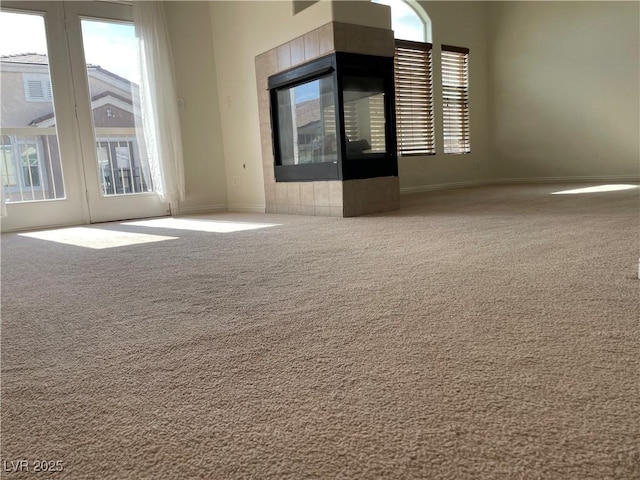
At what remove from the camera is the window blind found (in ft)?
18.3

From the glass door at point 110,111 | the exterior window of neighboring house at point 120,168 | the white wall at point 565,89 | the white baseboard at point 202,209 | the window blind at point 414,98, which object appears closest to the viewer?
the glass door at point 110,111

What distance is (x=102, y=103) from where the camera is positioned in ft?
14.7

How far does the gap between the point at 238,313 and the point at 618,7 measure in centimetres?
628

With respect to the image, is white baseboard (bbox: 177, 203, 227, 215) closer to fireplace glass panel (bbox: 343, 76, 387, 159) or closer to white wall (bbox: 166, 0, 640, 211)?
white wall (bbox: 166, 0, 640, 211)

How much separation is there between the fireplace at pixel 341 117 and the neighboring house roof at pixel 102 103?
171 centimetres

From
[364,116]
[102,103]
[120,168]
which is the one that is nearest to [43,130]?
[102,103]

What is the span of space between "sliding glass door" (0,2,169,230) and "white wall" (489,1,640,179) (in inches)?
190

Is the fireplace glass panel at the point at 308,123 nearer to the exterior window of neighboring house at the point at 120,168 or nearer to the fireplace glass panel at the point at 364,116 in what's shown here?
the fireplace glass panel at the point at 364,116

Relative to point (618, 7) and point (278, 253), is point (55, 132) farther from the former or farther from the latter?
point (618, 7)

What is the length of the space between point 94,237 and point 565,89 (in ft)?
19.0

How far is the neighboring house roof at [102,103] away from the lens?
4160 mm

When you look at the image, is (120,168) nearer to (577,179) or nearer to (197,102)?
(197,102)

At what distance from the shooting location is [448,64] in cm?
609

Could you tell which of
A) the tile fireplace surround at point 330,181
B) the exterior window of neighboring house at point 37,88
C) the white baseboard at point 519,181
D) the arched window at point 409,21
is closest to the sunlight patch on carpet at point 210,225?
the tile fireplace surround at point 330,181
